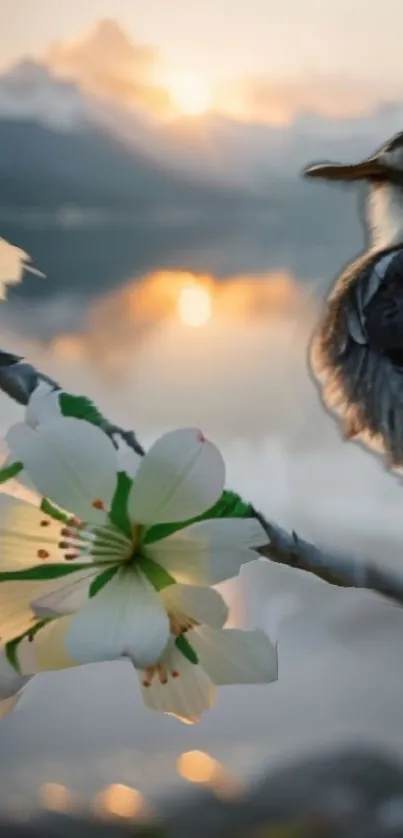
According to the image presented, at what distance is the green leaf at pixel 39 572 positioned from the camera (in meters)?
0.34

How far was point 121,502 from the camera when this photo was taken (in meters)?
0.33

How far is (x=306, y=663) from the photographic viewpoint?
366 mm

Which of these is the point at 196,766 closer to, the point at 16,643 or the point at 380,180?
the point at 16,643

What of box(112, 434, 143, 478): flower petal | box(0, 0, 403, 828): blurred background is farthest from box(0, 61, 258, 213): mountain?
box(112, 434, 143, 478): flower petal

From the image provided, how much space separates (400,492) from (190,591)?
0.12 metres

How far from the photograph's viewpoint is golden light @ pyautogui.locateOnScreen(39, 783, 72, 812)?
37cm

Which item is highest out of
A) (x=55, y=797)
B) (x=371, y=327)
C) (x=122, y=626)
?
(x=371, y=327)

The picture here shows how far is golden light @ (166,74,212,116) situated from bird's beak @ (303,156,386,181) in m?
0.07

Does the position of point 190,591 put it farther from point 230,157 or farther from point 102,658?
point 230,157

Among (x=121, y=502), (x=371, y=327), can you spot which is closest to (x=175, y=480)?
(x=121, y=502)

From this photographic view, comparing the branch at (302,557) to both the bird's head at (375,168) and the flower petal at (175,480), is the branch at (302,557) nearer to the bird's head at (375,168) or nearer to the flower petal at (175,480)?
the flower petal at (175,480)

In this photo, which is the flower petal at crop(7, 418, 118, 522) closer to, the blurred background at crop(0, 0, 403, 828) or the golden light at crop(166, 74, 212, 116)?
the blurred background at crop(0, 0, 403, 828)

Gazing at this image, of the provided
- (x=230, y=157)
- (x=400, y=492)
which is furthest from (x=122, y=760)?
(x=230, y=157)

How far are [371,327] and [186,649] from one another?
0.18m
